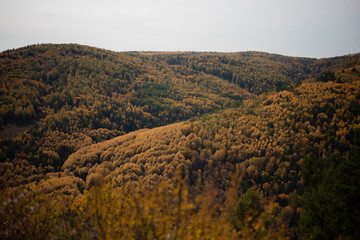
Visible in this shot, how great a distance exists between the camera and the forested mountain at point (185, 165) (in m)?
11.7

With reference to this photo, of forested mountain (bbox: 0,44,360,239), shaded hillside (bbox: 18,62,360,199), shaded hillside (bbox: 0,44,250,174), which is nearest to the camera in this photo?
forested mountain (bbox: 0,44,360,239)

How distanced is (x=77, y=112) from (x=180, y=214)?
132 m

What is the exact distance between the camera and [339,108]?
2276 inches

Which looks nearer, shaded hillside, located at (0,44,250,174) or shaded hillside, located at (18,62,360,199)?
shaded hillside, located at (18,62,360,199)

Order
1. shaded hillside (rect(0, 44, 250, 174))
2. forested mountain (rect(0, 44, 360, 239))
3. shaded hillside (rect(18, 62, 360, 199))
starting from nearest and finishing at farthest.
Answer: forested mountain (rect(0, 44, 360, 239))
shaded hillside (rect(18, 62, 360, 199))
shaded hillside (rect(0, 44, 250, 174))

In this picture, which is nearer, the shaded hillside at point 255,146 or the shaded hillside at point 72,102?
the shaded hillside at point 255,146

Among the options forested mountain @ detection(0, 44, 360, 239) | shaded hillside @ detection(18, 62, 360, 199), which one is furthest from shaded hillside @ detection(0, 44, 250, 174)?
shaded hillside @ detection(18, 62, 360, 199)

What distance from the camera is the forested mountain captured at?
38.3ft

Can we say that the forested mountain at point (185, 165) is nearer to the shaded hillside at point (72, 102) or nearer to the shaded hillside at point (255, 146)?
the shaded hillside at point (255, 146)

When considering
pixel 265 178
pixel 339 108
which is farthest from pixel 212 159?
pixel 339 108

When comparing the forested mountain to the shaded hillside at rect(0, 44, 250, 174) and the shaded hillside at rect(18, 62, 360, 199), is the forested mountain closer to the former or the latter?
the shaded hillside at rect(18, 62, 360, 199)

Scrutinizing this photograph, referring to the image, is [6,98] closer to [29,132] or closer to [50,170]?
[29,132]

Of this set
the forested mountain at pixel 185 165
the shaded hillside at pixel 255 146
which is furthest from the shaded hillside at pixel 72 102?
the shaded hillside at pixel 255 146

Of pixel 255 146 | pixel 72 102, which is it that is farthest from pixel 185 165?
pixel 72 102
